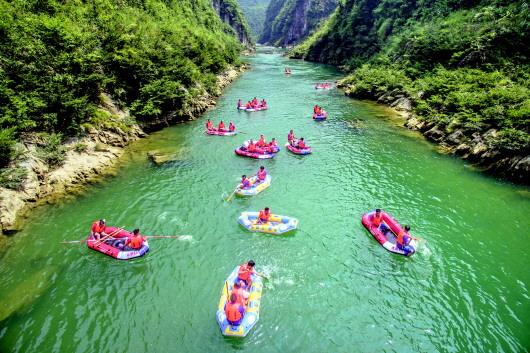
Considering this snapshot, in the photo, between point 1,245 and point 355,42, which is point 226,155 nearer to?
point 1,245

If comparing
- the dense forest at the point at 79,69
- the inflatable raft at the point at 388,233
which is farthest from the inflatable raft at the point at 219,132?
the inflatable raft at the point at 388,233

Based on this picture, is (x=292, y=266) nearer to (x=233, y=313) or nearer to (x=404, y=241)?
(x=233, y=313)

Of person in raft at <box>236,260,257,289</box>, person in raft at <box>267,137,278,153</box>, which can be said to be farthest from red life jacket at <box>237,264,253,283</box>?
person in raft at <box>267,137,278,153</box>

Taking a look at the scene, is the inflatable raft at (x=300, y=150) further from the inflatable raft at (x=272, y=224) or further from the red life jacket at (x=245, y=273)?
the red life jacket at (x=245, y=273)

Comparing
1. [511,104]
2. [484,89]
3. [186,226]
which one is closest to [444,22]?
[484,89]

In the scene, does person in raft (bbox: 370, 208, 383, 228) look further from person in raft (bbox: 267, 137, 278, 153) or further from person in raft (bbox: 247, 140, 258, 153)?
person in raft (bbox: 247, 140, 258, 153)

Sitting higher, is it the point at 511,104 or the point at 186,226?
the point at 511,104
